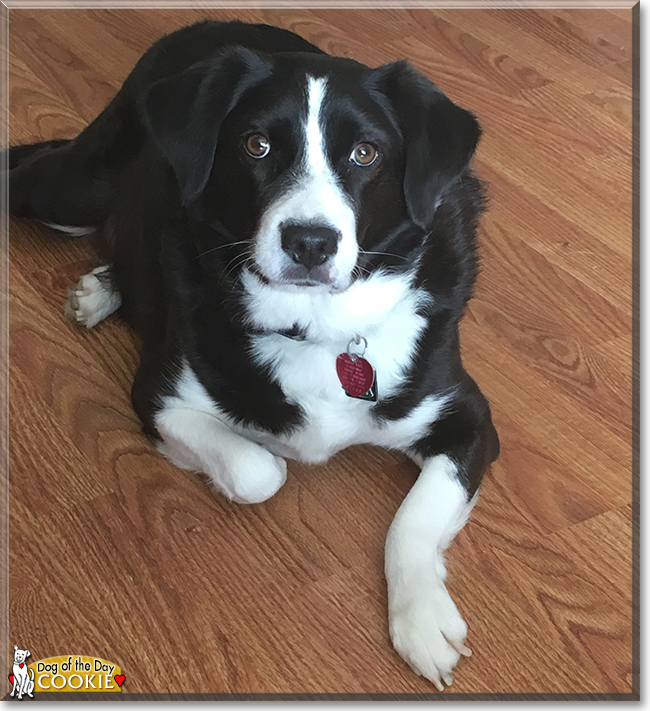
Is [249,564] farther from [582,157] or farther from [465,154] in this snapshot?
[582,157]

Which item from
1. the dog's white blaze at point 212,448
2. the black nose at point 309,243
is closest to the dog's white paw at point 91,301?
the dog's white blaze at point 212,448

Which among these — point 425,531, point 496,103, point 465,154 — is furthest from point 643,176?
point 425,531

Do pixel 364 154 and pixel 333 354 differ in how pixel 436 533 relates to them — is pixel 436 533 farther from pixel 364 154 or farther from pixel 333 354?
pixel 364 154

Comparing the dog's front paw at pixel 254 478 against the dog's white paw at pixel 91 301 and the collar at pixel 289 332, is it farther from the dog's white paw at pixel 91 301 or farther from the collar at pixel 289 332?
the dog's white paw at pixel 91 301

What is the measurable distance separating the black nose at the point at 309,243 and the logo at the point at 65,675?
0.78 metres

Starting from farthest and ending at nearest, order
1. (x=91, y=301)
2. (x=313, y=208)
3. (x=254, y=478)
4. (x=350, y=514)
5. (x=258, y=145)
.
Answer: (x=91, y=301) < (x=350, y=514) < (x=254, y=478) < (x=258, y=145) < (x=313, y=208)

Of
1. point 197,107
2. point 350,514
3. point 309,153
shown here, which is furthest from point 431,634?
point 197,107

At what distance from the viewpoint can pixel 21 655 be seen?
1.61m

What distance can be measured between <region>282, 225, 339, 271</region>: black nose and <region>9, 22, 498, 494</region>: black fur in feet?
0.33

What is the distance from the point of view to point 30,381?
2117mm

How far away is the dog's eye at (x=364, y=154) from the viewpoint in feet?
5.46

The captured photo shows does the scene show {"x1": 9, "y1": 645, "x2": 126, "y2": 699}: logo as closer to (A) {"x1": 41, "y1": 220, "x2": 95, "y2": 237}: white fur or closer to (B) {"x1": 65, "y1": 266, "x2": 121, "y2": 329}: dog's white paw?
(B) {"x1": 65, "y1": 266, "x2": 121, "y2": 329}: dog's white paw

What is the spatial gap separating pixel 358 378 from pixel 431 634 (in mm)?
511

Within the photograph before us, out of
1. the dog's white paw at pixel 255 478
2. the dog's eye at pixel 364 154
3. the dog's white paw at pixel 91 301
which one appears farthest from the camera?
the dog's white paw at pixel 91 301
